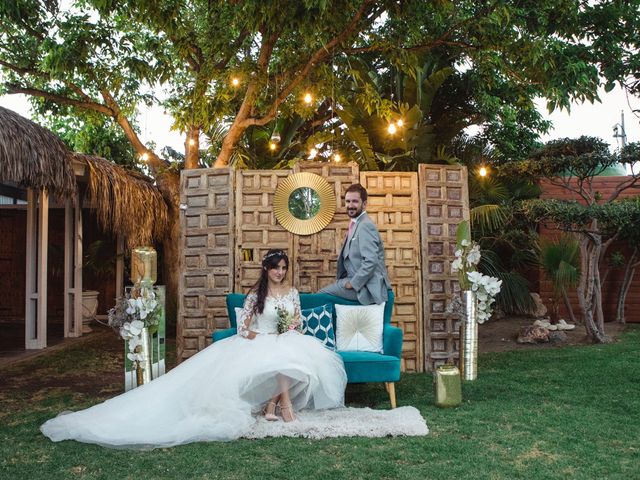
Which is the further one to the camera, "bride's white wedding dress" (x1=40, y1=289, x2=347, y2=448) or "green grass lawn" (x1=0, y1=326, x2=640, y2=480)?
"bride's white wedding dress" (x1=40, y1=289, x2=347, y2=448)

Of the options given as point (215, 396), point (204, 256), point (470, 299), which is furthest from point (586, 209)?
point (215, 396)

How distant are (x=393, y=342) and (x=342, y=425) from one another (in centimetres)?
105

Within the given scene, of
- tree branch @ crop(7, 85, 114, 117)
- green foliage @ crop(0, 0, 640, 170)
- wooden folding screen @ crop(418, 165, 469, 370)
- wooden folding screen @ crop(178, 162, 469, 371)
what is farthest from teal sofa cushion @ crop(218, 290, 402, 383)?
tree branch @ crop(7, 85, 114, 117)

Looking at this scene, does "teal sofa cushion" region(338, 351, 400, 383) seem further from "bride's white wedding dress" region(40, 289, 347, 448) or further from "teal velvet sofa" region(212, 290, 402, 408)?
"bride's white wedding dress" region(40, 289, 347, 448)

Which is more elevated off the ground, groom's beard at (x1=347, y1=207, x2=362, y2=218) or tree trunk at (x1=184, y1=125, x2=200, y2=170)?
tree trunk at (x1=184, y1=125, x2=200, y2=170)

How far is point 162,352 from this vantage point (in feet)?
16.5

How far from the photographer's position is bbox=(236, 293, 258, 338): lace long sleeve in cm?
466

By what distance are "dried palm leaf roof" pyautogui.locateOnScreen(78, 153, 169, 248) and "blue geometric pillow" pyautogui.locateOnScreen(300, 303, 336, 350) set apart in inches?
169

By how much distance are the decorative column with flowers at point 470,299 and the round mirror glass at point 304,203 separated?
4.96 ft

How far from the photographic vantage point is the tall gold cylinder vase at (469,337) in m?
5.91

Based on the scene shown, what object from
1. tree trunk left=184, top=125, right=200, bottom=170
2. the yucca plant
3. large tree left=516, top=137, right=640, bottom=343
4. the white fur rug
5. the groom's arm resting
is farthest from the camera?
tree trunk left=184, top=125, right=200, bottom=170

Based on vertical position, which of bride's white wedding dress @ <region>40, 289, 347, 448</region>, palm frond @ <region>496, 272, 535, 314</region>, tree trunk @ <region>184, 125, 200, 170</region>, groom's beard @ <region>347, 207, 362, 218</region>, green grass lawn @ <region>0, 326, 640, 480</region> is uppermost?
tree trunk @ <region>184, 125, 200, 170</region>

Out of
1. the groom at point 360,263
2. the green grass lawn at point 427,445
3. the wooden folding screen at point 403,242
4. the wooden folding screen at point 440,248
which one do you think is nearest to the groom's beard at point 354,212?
the groom at point 360,263

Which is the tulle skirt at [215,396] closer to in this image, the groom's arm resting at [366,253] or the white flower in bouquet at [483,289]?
the groom's arm resting at [366,253]
